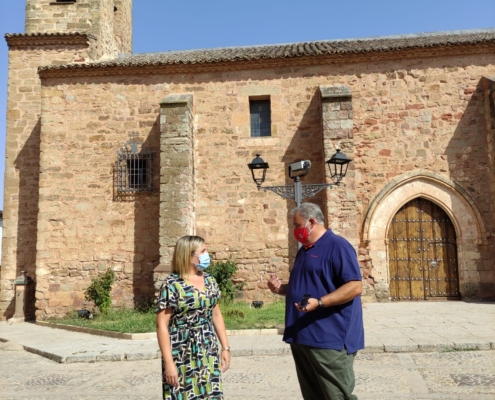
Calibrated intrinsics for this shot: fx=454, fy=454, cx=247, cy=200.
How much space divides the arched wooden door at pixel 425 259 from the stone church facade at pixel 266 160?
25 millimetres

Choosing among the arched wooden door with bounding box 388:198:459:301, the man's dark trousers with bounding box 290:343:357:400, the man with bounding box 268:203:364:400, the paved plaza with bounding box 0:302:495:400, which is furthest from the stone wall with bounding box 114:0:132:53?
the man's dark trousers with bounding box 290:343:357:400

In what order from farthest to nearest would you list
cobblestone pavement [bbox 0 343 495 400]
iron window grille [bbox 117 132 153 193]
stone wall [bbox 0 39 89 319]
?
stone wall [bbox 0 39 89 319]
iron window grille [bbox 117 132 153 193]
cobblestone pavement [bbox 0 343 495 400]

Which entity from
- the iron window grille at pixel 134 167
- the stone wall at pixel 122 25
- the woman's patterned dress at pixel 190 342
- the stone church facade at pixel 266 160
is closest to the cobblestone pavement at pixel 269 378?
the woman's patterned dress at pixel 190 342

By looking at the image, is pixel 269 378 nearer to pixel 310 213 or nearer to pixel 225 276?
pixel 310 213

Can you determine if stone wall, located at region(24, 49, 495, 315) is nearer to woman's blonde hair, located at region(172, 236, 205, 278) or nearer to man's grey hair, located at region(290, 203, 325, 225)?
man's grey hair, located at region(290, 203, 325, 225)

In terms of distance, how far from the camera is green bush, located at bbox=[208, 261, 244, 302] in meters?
10.5

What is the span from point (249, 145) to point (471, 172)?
17.5 feet

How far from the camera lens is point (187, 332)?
2.95 metres

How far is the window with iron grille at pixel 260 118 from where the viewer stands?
461 inches

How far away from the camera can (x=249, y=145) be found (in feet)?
37.5

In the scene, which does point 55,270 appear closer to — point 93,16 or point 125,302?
point 125,302

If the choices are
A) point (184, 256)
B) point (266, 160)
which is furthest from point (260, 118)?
point (184, 256)

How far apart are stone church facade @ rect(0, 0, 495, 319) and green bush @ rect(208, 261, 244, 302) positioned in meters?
0.27

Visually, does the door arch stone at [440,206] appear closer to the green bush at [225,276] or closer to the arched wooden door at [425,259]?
the arched wooden door at [425,259]
